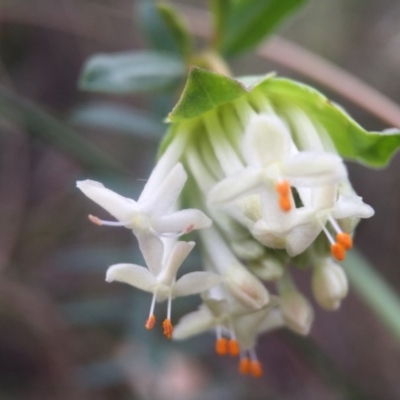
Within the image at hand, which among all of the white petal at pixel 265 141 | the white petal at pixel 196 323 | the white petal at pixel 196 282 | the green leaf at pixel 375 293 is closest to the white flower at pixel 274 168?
the white petal at pixel 265 141

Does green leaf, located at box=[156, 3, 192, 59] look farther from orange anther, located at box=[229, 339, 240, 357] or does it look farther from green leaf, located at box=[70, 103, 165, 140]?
orange anther, located at box=[229, 339, 240, 357]

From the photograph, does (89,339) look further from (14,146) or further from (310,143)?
(310,143)

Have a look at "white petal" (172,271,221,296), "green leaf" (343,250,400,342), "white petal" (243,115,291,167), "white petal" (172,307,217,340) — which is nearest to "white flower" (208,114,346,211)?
"white petal" (243,115,291,167)

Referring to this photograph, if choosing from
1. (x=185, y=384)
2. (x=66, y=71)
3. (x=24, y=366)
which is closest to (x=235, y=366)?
(x=185, y=384)

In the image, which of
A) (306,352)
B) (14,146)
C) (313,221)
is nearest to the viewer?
(313,221)

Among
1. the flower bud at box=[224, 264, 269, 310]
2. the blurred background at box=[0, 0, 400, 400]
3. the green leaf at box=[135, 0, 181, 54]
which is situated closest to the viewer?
the flower bud at box=[224, 264, 269, 310]

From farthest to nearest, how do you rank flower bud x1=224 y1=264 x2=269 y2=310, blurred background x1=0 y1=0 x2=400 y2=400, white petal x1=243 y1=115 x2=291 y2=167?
1. blurred background x1=0 y1=0 x2=400 y2=400
2. flower bud x1=224 y1=264 x2=269 y2=310
3. white petal x1=243 y1=115 x2=291 y2=167

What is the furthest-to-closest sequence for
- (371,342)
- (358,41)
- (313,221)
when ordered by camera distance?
1. (358,41)
2. (371,342)
3. (313,221)

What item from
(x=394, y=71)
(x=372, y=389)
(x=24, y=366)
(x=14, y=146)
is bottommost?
(x=24, y=366)
